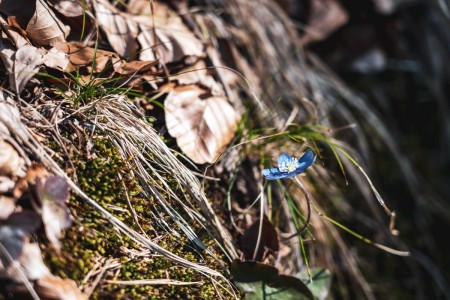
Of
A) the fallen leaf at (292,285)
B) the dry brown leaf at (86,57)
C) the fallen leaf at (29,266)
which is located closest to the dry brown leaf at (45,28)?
the dry brown leaf at (86,57)

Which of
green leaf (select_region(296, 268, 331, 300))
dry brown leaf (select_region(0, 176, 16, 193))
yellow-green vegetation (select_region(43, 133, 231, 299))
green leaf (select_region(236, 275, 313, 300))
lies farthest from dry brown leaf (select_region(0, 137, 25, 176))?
green leaf (select_region(296, 268, 331, 300))

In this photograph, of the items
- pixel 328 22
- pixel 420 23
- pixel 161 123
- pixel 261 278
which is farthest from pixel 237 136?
pixel 420 23

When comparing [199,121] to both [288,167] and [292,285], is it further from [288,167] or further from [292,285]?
[292,285]

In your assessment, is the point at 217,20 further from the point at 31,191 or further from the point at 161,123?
the point at 31,191

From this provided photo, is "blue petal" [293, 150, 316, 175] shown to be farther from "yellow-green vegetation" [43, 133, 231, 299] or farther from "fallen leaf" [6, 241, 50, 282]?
"fallen leaf" [6, 241, 50, 282]

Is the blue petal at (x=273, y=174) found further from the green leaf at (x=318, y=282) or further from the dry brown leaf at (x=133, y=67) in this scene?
the dry brown leaf at (x=133, y=67)

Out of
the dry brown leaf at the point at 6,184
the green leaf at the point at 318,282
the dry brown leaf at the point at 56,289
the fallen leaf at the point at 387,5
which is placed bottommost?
the green leaf at the point at 318,282
